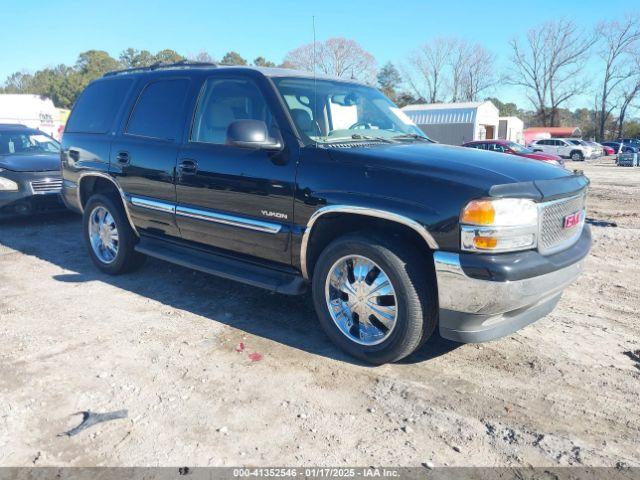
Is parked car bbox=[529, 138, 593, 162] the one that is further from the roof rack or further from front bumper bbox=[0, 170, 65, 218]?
the roof rack

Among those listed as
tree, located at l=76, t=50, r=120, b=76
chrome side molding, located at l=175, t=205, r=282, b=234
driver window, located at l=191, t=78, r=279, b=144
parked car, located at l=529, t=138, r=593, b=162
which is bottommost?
parked car, located at l=529, t=138, r=593, b=162

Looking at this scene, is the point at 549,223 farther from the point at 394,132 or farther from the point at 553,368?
the point at 394,132

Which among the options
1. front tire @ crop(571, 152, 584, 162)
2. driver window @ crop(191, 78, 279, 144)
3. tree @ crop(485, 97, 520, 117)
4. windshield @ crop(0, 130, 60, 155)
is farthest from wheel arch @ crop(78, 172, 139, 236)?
tree @ crop(485, 97, 520, 117)

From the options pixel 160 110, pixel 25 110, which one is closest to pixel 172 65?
pixel 160 110

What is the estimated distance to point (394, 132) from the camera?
4414 millimetres

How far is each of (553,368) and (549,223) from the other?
Result: 1.00 metres

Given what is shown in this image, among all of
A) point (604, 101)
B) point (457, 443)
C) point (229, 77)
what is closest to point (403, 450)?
point (457, 443)

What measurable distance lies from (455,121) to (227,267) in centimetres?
4429

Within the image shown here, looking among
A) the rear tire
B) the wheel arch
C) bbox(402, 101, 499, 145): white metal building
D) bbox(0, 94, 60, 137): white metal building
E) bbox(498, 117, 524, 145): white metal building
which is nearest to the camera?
the wheel arch

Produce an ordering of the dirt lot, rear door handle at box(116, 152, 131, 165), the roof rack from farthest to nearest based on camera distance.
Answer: rear door handle at box(116, 152, 131, 165) < the roof rack < the dirt lot

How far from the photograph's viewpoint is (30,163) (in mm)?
8180

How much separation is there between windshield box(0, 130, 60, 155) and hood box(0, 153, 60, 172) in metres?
0.48

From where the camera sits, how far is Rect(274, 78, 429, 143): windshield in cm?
404

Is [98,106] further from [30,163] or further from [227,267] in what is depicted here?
[30,163]
